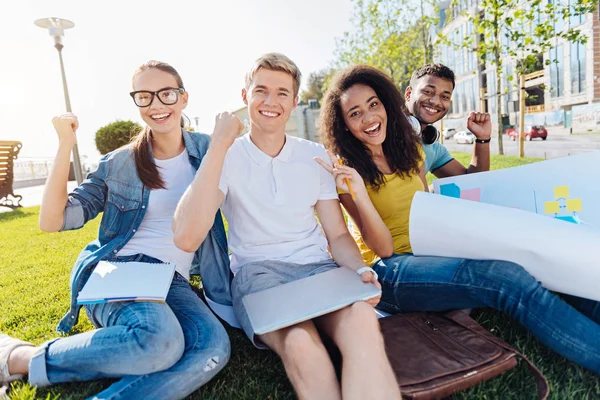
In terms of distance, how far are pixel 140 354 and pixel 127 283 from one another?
1.20ft

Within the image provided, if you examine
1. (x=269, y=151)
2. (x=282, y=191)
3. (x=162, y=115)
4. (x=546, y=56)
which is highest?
(x=546, y=56)

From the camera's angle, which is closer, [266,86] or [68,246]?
[266,86]

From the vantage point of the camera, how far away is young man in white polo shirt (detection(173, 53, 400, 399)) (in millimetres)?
2061

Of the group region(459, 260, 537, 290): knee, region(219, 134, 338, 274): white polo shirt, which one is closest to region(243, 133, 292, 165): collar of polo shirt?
region(219, 134, 338, 274): white polo shirt

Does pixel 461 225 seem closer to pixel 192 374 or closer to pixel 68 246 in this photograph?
pixel 192 374

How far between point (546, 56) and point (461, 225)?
38.8 m

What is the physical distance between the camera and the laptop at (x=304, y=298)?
1.73 meters

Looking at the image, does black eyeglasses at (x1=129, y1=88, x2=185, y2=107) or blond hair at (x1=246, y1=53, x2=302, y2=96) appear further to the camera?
black eyeglasses at (x1=129, y1=88, x2=185, y2=107)

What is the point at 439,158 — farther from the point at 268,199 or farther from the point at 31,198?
the point at 31,198

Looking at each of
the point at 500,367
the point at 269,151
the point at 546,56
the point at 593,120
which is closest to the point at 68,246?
the point at 269,151

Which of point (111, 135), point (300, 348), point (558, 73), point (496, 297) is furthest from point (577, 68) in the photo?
point (300, 348)

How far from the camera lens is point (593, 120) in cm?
2869

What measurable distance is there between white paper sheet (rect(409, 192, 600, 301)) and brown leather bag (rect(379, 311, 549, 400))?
0.34 m

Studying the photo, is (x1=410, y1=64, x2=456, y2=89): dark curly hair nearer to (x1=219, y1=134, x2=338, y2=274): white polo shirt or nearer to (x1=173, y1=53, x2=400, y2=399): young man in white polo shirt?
(x1=173, y1=53, x2=400, y2=399): young man in white polo shirt
